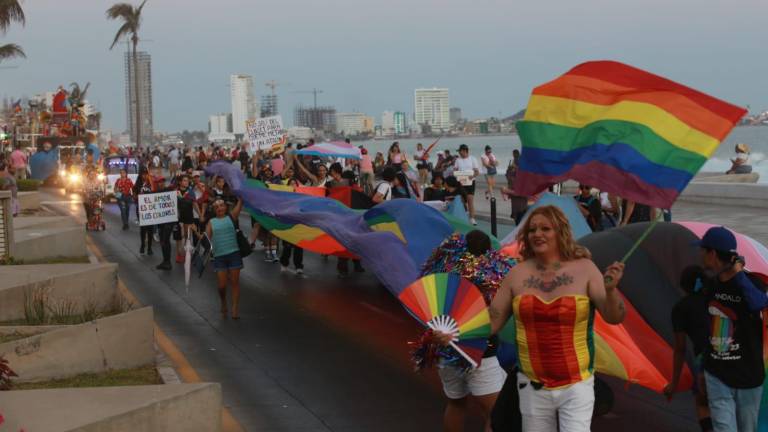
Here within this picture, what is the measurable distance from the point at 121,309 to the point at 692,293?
7.53 m

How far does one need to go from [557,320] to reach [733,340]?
1796mm

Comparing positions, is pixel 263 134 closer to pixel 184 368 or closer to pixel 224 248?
pixel 224 248

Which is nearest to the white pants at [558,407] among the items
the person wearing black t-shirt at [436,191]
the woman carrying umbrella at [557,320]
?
the woman carrying umbrella at [557,320]

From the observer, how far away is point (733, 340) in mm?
7102

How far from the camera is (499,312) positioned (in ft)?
20.4

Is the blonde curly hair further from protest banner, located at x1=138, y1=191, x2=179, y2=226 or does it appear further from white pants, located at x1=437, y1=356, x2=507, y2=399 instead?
protest banner, located at x1=138, y1=191, x2=179, y2=226

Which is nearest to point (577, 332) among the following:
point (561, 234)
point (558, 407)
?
point (558, 407)

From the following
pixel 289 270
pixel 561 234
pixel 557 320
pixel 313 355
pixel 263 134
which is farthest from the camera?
pixel 263 134

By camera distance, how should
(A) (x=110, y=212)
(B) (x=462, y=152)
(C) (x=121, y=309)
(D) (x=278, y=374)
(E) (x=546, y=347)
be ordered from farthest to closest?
(A) (x=110, y=212) < (B) (x=462, y=152) < (C) (x=121, y=309) < (D) (x=278, y=374) < (E) (x=546, y=347)

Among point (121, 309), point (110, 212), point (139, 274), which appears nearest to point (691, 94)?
point (121, 309)

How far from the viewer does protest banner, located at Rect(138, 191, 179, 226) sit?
20281mm

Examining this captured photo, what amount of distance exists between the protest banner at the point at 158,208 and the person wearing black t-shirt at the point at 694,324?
13765 mm

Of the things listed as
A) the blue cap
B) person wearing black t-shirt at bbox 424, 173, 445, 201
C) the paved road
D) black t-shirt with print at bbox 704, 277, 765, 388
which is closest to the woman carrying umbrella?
the blue cap

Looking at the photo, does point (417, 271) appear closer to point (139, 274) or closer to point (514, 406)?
point (514, 406)
